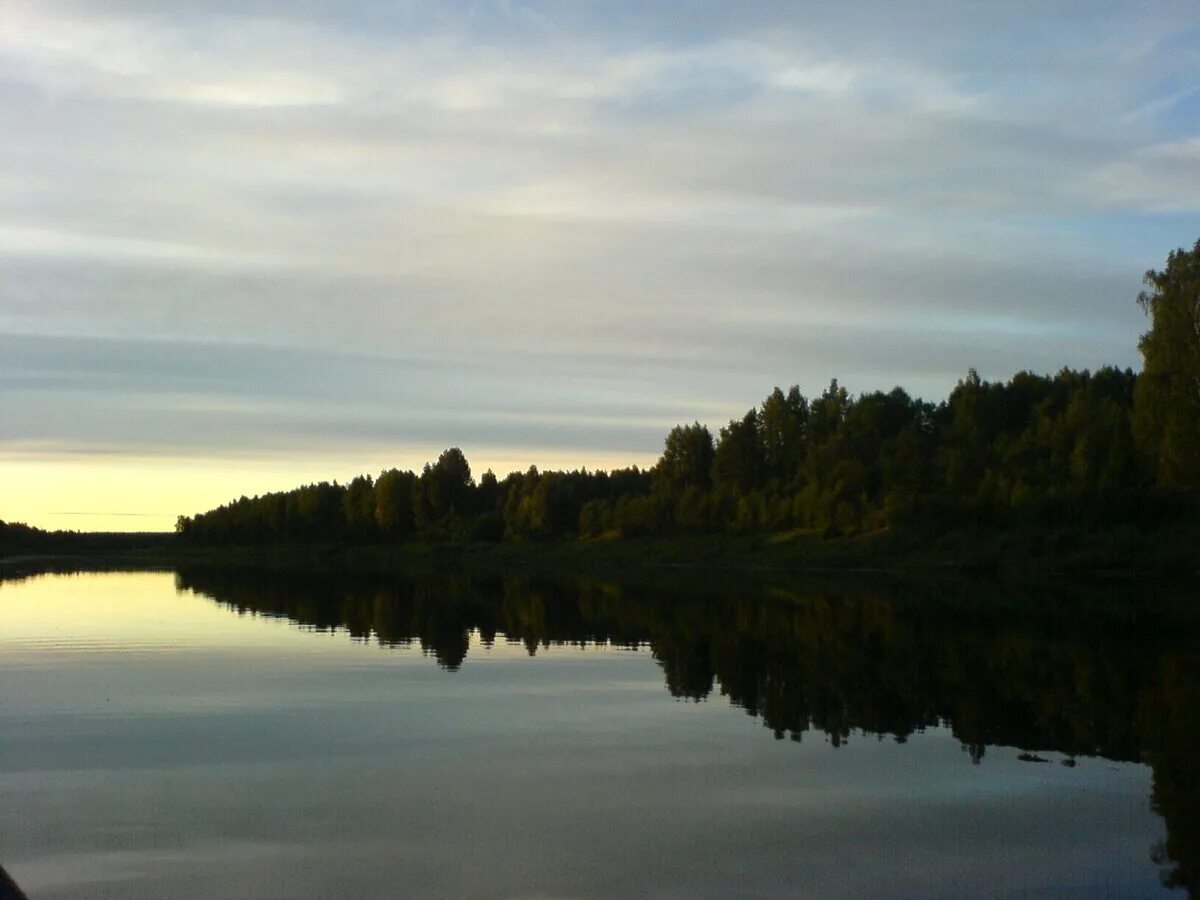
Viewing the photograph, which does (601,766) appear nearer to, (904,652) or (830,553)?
(904,652)

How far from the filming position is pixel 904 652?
30.5m

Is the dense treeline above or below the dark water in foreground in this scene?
above

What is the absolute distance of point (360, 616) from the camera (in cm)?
4544

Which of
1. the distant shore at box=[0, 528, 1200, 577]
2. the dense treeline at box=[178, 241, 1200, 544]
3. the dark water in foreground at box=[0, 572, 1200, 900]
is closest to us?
the dark water in foreground at box=[0, 572, 1200, 900]

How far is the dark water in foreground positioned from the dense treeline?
30012 millimetres

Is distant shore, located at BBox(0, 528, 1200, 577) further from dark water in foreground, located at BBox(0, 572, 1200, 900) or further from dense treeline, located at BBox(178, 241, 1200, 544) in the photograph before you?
dark water in foreground, located at BBox(0, 572, 1200, 900)

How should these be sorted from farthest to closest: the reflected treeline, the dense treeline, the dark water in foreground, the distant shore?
the distant shore < the dense treeline < the reflected treeline < the dark water in foreground

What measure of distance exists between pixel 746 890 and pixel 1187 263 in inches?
2211

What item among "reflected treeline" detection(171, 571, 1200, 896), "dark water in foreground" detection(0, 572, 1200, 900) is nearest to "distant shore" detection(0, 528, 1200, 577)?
"reflected treeline" detection(171, 571, 1200, 896)

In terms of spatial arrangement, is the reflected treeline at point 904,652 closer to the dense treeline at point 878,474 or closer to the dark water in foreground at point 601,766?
the dark water in foreground at point 601,766

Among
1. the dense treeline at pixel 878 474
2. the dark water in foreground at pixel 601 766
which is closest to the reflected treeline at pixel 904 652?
the dark water in foreground at pixel 601 766

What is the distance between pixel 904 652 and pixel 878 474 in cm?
8872

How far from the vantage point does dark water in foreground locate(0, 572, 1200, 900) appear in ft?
37.4

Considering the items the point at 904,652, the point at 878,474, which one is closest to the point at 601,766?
the point at 904,652
